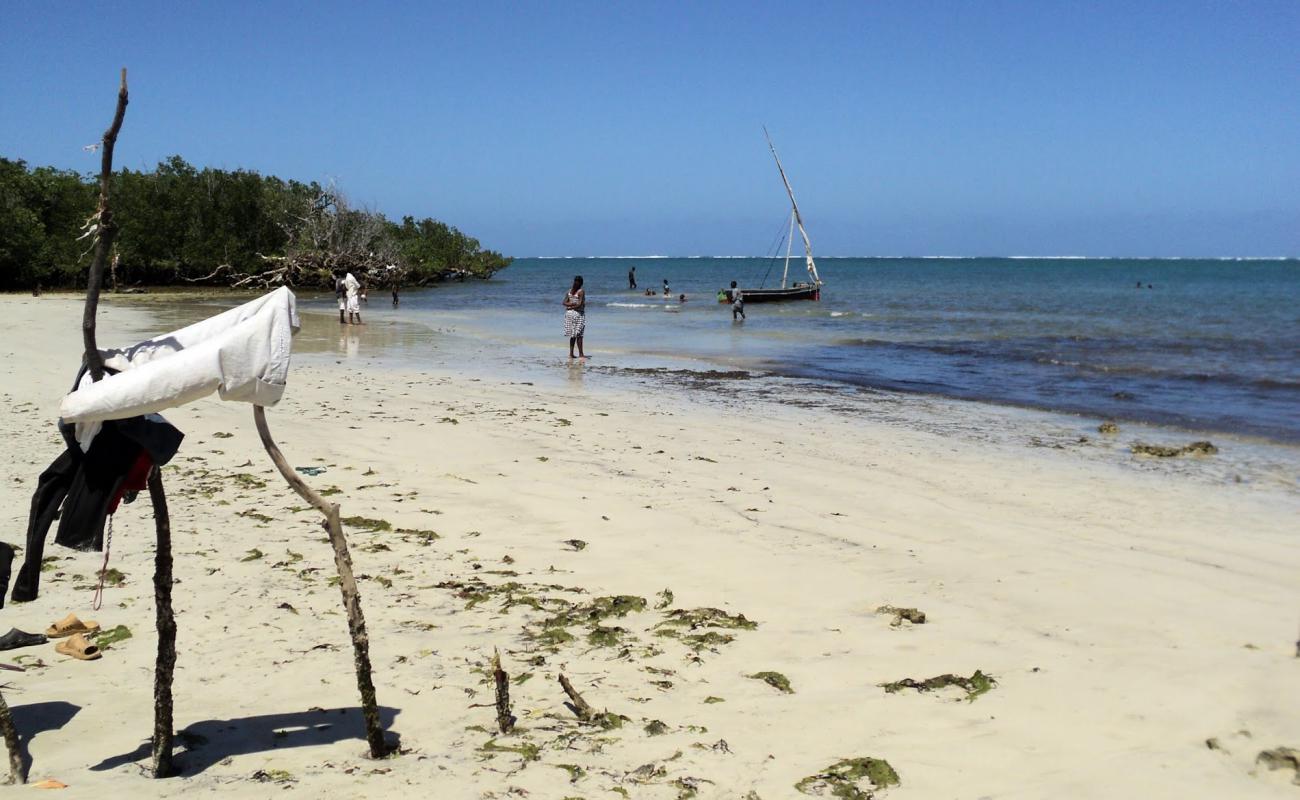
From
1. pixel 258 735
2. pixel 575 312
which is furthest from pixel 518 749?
pixel 575 312

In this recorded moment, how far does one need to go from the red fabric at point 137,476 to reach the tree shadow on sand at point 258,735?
110 cm

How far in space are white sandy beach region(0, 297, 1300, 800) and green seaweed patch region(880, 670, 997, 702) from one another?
66mm

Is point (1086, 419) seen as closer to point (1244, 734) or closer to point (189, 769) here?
point (1244, 734)

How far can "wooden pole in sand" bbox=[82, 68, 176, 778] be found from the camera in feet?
10.3

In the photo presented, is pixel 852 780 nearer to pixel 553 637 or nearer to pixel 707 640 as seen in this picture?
pixel 707 640

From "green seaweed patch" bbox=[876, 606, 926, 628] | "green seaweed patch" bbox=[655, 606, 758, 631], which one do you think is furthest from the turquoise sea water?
"green seaweed patch" bbox=[655, 606, 758, 631]

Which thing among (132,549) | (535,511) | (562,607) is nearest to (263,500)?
(132,549)

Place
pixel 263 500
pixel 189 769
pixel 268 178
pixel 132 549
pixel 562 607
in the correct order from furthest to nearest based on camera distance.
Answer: pixel 268 178, pixel 263 500, pixel 132 549, pixel 562 607, pixel 189 769

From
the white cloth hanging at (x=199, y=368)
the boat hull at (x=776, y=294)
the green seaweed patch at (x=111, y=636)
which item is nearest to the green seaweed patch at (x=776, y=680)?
the white cloth hanging at (x=199, y=368)

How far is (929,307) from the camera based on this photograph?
46625 mm

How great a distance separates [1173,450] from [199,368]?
1139 centimetres

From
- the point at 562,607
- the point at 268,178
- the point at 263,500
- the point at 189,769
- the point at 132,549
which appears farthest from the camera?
the point at 268,178

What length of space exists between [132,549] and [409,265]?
50283 millimetres

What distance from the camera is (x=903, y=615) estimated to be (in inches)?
219
